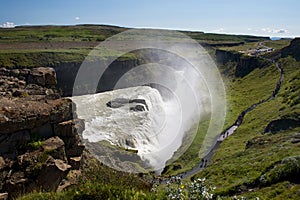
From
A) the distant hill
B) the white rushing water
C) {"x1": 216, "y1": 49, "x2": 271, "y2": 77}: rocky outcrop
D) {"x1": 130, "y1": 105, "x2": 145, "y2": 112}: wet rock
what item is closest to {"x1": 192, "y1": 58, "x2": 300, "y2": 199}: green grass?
the white rushing water

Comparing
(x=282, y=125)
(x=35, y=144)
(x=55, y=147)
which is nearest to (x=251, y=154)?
(x=282, y=125)

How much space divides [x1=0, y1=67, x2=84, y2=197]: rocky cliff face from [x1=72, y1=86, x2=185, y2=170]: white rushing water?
2077 cm

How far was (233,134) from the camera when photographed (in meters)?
→ 43.4

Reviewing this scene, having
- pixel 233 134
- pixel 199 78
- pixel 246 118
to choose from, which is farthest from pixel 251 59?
pixel 233 134

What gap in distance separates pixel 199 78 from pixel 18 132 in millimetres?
74704

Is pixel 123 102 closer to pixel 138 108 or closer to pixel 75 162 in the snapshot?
pixel 138 108

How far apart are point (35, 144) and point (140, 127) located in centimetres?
3270

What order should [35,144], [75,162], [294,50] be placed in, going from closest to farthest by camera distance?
[35,144], [75,162], [294,50]

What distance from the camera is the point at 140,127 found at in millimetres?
45500

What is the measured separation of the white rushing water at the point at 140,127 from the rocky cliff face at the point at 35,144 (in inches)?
818

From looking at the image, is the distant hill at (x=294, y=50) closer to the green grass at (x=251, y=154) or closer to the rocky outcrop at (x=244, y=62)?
the rocky outcrop at (x=244, y=62)

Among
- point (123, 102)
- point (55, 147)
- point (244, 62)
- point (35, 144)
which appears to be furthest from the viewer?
point (244, 62)

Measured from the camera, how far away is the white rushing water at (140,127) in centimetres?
3922

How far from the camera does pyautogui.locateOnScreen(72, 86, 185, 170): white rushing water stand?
39.2 meters
